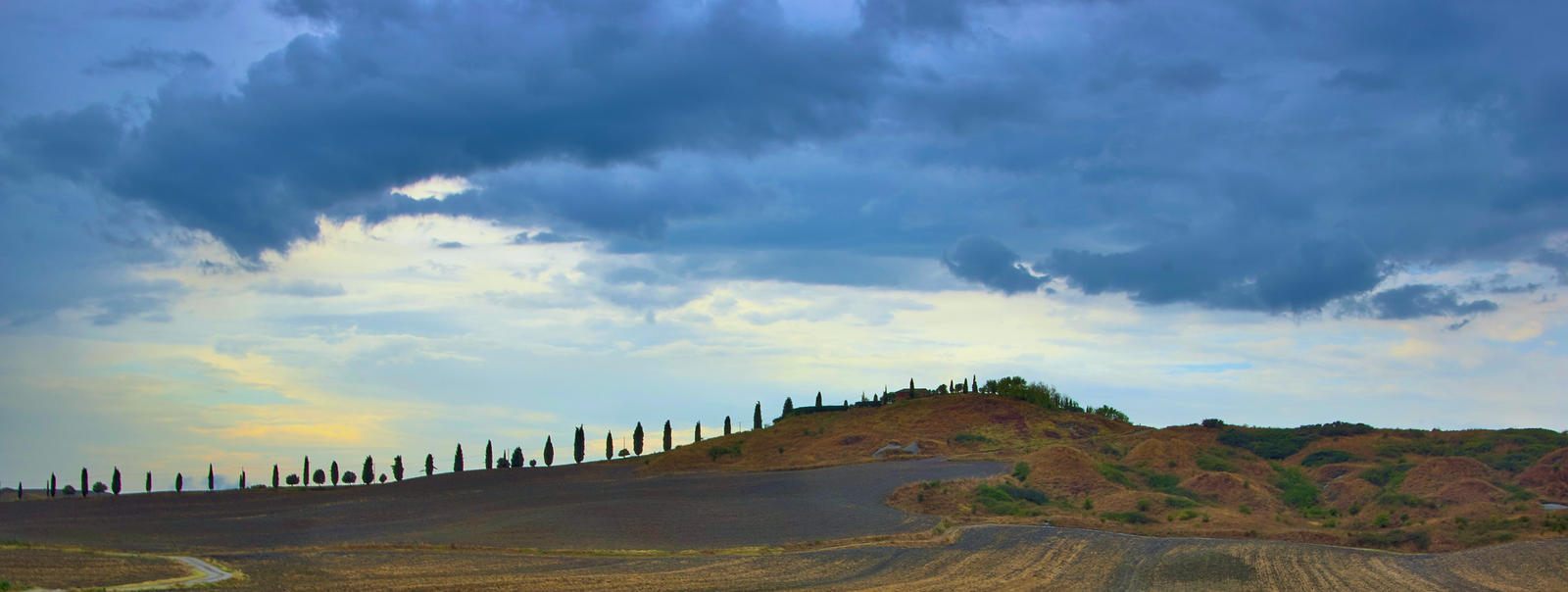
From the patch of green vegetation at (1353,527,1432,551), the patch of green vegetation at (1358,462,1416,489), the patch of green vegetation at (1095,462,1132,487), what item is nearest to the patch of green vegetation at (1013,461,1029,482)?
the patch of green vegetation at (1095,462,1132,487)

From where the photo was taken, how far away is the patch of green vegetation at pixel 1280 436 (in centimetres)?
9788

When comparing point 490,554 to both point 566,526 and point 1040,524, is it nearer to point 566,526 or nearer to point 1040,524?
point 566,526

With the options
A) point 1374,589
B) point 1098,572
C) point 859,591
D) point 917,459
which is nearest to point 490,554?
point 859,591

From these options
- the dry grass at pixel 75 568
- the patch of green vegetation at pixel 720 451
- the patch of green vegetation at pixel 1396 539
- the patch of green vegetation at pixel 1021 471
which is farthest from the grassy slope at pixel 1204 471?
the dry grass at pixel 75 568

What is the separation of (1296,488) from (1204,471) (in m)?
6.31

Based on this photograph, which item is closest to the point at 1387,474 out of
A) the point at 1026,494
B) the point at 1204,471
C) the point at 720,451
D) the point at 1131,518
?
the point at 1204,471

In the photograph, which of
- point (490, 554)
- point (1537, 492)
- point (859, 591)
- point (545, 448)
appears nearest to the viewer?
point (859, 591)

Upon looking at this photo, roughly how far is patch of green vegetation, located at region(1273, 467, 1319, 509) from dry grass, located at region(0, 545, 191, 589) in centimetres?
6653

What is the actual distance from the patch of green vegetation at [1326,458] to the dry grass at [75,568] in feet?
271

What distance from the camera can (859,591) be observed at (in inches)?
1465

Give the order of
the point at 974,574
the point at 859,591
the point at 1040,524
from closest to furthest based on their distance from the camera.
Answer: the point at 859,591
the point at 974,574
the point at 1040,524

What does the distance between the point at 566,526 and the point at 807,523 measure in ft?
44.2

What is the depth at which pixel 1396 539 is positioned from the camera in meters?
52.7

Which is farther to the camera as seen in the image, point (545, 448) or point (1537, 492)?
point (545, 448)
